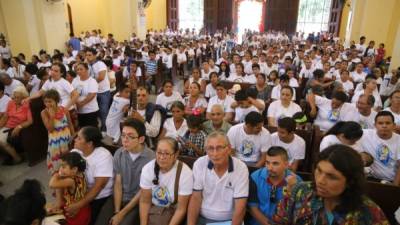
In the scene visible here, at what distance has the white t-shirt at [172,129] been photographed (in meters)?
3.57

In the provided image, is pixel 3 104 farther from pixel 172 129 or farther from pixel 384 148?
pixel 384 148

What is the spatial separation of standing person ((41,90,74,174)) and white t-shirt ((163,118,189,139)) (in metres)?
1.23

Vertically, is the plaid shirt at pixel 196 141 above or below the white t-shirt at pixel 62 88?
below

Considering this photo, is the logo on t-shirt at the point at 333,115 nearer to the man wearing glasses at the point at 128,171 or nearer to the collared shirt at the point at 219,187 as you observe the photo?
the collared shirt at the point at 219,187

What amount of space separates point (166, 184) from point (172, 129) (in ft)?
4.27

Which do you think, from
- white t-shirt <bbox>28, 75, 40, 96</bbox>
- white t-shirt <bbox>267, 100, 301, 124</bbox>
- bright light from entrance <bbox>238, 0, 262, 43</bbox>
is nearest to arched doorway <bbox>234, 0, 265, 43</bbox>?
bright light from entrance <bbox>238, 0, 262, 43</bbox>

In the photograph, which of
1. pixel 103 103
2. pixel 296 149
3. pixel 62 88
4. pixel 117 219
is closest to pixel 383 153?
pixel 296 149

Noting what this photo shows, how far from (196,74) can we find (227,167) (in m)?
3.92

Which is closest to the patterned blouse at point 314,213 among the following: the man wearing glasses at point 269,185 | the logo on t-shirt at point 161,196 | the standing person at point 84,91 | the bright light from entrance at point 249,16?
the man wearing glasses at point 269,185

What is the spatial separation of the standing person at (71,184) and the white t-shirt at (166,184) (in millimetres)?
552

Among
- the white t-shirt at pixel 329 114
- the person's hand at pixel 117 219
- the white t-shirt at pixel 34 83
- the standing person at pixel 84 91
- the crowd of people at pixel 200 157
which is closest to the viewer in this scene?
the crowd of people at pixel 200 157

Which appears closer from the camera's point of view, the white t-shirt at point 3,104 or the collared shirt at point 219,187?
the collared shirt at point 219,187

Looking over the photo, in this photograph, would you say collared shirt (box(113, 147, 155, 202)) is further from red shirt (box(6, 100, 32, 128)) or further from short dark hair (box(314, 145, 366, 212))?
red shirt (box(6, 100, 32, 128))

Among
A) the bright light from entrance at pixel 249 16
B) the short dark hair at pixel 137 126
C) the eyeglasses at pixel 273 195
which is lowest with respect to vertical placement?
the eyeglasses at pixel 273 195
